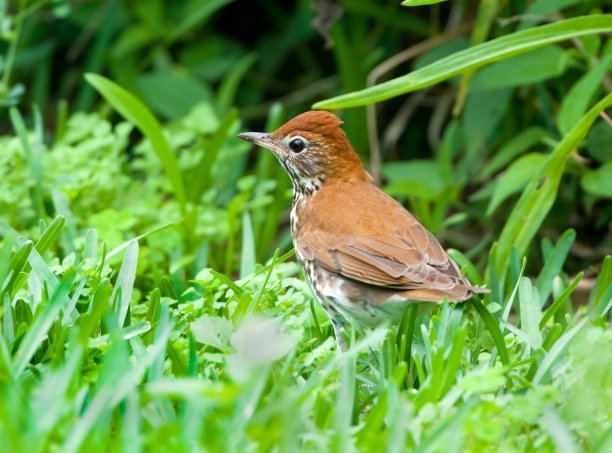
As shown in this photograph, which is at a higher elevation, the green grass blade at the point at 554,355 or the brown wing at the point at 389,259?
the brown wing at the point at 389,259

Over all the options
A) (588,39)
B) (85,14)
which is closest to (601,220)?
(588,39)

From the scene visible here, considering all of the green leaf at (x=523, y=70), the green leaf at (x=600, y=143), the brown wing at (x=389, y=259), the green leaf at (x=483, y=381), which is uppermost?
the green leaf at (x=523, y=70)

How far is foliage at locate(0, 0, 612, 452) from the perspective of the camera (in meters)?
2.26

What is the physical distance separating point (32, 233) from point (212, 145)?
→ 3.71 ft

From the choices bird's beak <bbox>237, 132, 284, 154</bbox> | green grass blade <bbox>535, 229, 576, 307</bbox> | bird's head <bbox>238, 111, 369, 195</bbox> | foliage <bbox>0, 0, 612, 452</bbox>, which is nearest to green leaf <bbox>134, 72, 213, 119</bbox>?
foliage <bbox>0, 0, 612, 452</bbox>

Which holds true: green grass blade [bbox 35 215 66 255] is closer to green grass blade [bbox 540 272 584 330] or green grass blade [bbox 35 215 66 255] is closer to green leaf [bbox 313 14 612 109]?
green leaf [bbox 313 14 612 109]

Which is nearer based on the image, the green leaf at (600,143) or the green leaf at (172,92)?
the green leaf at (600,143)

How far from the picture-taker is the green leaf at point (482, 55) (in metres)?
3.51

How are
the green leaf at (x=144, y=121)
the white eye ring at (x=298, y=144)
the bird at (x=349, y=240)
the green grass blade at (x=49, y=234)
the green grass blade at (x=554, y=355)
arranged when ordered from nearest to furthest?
the green grass blade at (x=554, y=355), the bird at (x=349, y=240), the green grass blade at (x=49, y=234), the white eye ring at (x=298, y=144), the green leaf at (x=144, y=121)

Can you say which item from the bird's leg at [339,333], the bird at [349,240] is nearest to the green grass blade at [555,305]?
the bird at [349,240]

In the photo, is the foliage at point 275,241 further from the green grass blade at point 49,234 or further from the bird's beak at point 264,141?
the bird's beak at point 264,141

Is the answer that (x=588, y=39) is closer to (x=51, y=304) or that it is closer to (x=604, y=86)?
(x=604, y=86)

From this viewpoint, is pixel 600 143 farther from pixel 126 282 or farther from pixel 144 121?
pixel 126 282

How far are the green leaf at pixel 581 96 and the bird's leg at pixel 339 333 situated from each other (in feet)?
5.06
